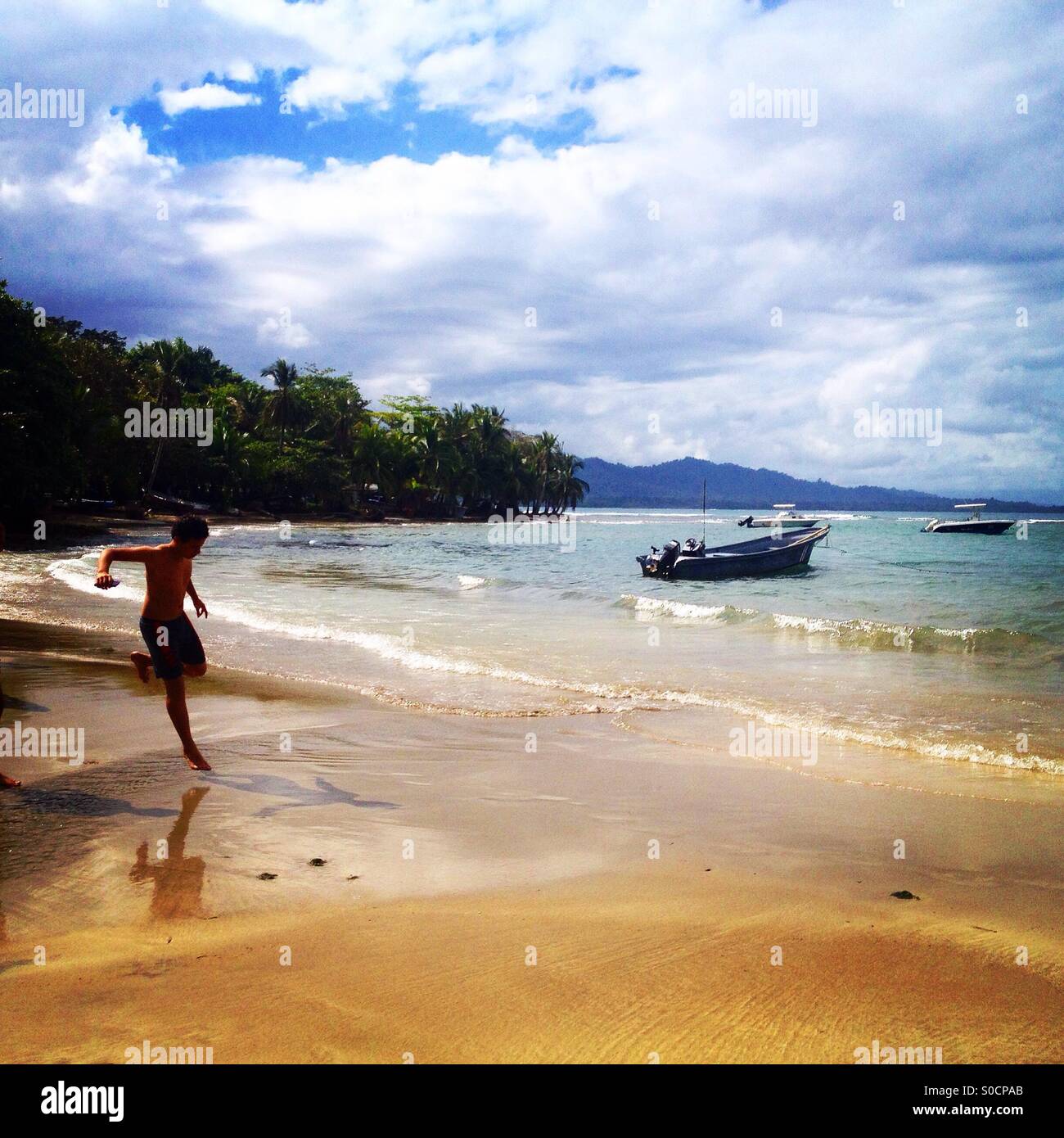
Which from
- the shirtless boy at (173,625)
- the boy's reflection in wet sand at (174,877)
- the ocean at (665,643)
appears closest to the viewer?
the boy's reflection in wet sand at (174,877)

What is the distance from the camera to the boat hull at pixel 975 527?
7862cm

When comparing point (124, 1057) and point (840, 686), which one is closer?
point (124, 1057)

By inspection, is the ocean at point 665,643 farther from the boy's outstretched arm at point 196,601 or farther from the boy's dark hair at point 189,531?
the boy's dark hair at point 189,531

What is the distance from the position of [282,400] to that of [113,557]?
79.2m

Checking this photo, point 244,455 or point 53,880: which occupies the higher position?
point 244,455

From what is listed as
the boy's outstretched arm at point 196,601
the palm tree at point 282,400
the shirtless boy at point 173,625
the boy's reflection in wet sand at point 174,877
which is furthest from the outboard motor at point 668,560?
the palm tree at point 282,400

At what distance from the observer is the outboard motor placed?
30.7 m

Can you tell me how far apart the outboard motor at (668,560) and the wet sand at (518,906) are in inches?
932

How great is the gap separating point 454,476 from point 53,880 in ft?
295

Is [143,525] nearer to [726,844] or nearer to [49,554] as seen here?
[49,554]

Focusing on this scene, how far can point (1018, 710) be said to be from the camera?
31.7 feet

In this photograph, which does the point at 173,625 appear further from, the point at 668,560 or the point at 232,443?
the point at 232,443

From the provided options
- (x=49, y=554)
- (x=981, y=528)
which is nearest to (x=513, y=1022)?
(x=49, y=554)

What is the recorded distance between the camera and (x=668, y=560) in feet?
101
